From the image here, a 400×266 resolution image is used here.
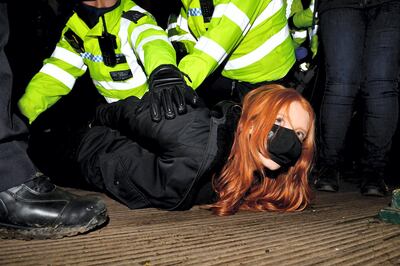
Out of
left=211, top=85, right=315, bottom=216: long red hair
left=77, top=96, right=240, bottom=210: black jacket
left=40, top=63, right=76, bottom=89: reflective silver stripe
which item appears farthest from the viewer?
left=40, top=63, right=76, bottom=89: reflective silver stripe

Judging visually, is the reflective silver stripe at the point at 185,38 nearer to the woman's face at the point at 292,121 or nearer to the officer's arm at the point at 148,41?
the officer's arm at the point at 148,41

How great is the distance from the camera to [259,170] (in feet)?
4.64

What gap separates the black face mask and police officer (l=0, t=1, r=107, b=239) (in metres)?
0.66

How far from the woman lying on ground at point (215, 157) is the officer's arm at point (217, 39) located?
192 mm

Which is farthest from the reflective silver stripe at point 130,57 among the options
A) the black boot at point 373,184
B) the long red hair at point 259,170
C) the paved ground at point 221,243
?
the black boot at point 373,184

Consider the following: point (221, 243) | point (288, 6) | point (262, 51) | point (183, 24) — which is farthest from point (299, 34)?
point (221, 243)

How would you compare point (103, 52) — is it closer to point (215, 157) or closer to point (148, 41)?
point (148, 41)

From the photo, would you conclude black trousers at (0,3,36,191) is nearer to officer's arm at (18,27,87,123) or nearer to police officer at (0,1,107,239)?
police officer at (0,1,107,239)

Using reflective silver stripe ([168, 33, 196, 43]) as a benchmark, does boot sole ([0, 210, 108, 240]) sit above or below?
below

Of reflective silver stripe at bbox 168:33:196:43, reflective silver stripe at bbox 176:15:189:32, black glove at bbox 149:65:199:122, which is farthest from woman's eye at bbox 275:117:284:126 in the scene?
reflective silver stripe at bbox 176:15:189:32

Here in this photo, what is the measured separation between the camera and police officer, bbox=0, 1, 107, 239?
997 millimetres

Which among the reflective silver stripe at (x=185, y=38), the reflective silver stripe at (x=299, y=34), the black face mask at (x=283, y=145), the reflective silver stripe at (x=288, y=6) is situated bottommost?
the black face mask at (x=283, y=145)

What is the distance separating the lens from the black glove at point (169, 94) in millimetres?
1259

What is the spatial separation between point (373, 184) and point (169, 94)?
113 cm
